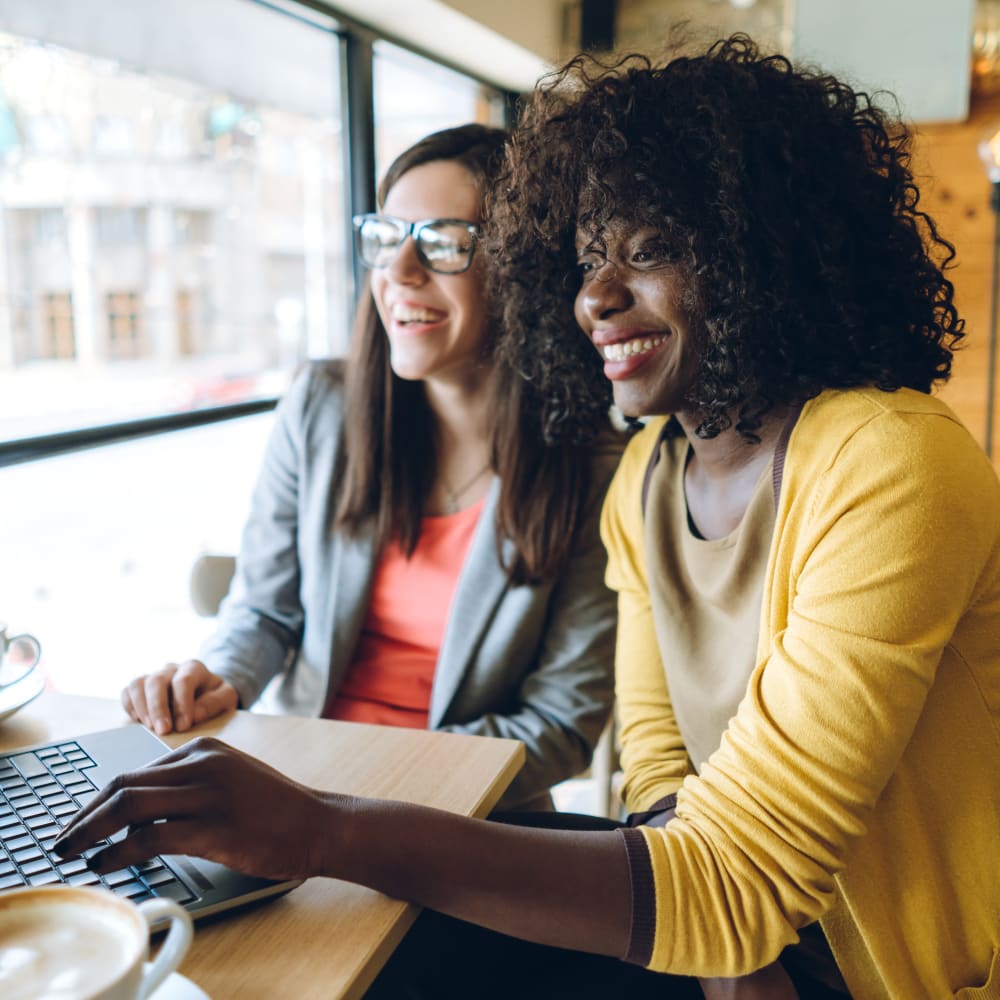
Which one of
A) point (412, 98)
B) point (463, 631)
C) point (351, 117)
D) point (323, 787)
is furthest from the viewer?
point (412, 98)

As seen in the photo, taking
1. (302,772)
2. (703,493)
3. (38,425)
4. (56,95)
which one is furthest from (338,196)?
(302,772)

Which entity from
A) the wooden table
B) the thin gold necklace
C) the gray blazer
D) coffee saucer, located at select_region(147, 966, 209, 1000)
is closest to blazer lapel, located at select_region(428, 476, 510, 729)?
the gray blazer

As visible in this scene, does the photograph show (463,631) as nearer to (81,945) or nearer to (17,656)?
(17,656)

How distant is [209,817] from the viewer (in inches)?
27.5

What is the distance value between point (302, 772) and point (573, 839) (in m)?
0.27

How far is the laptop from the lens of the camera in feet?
2.23

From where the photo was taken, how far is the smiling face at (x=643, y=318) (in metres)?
1.03

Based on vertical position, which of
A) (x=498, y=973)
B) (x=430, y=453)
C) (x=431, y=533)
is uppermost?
(x=430, y=453)

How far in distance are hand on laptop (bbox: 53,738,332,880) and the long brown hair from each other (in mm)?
695

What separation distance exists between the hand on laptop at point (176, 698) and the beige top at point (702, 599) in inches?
19.4

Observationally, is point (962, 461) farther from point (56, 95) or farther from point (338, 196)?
point (338, 196)

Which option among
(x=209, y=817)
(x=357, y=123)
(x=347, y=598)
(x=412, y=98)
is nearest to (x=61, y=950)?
(x=209, y=817)

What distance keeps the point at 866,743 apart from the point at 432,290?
912 millimetres

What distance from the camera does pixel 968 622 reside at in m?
0.88
